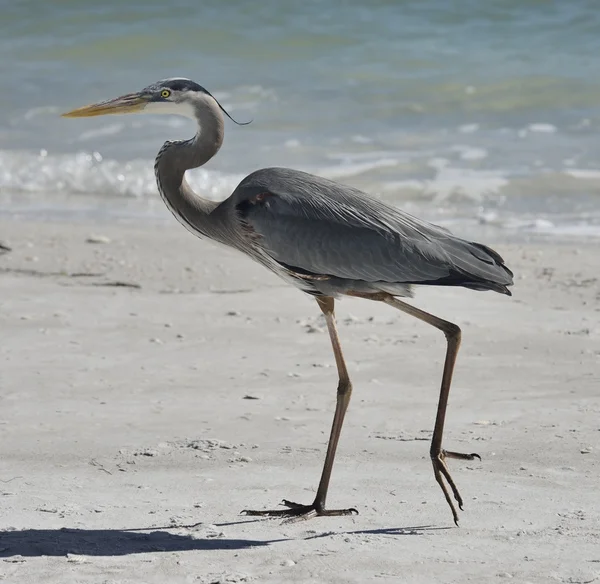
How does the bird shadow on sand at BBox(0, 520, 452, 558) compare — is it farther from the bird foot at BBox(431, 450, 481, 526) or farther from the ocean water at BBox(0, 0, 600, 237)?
the ocean water at BBox(0, 0, 600, 237)

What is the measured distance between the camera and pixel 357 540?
162 inches

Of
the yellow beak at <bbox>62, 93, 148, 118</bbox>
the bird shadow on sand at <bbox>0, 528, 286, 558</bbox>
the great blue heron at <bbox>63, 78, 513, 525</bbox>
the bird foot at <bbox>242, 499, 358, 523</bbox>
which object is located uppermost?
the yellow beak at <bbox>62, 93, 148, 118</bbox>

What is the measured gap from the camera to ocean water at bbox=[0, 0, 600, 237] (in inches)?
506

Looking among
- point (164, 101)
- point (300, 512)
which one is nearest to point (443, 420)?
point (300, 512)

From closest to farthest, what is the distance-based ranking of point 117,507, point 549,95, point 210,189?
point 117,507 → point 210,189 → point 549,95

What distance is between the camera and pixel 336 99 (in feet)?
58.9

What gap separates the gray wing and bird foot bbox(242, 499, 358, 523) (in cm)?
95

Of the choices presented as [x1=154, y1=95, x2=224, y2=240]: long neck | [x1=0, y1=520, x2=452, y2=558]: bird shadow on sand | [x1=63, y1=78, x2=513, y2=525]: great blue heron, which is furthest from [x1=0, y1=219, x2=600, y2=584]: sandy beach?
[x1=154, y1=95, x2=224, y2=240]: long neck

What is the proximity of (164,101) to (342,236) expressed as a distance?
3.72 feet

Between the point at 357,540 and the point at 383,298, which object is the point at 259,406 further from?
the point at 357,540

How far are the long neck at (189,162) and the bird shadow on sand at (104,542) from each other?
1.48 metres

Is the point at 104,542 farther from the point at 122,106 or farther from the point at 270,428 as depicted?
the point at 122,106

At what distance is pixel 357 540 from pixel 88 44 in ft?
63.6

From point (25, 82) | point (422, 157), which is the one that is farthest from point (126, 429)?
point (25, 82)
